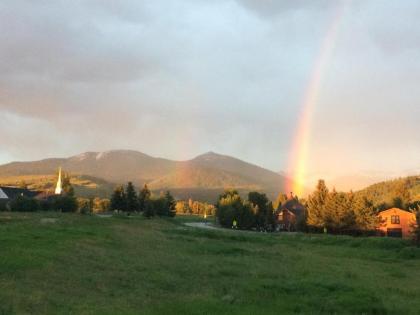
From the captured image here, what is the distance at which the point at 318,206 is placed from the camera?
86.2 m

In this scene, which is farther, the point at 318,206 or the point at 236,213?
the point at 236,213

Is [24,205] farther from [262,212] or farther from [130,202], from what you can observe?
[262,212]

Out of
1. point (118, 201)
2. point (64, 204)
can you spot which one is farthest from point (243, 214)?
point (64, 204)

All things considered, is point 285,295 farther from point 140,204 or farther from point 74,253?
point 140,204

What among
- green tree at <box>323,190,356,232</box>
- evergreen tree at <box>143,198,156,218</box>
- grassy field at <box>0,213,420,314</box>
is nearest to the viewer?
grassy field at <box>0,213,420,314</box>

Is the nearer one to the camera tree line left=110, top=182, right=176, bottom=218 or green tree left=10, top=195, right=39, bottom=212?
green tree left=10, top=195, right=39, bottom=212

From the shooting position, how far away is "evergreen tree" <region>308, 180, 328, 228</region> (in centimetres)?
8456

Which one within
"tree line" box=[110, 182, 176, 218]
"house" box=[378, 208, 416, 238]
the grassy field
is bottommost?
the grassy field

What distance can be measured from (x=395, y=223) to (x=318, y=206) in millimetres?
15246

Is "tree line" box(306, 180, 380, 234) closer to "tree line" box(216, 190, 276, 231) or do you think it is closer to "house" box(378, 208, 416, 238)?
"house" box(378, 208, 416, 238)

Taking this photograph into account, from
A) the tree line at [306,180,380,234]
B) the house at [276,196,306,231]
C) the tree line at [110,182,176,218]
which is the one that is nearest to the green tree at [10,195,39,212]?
the tree line at [110,182,176,218]

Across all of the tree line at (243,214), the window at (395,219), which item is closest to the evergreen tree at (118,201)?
the tree line at (243,214)

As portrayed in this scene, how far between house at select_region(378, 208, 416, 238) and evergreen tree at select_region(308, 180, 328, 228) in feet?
33.1

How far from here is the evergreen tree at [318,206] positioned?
8456 cm
